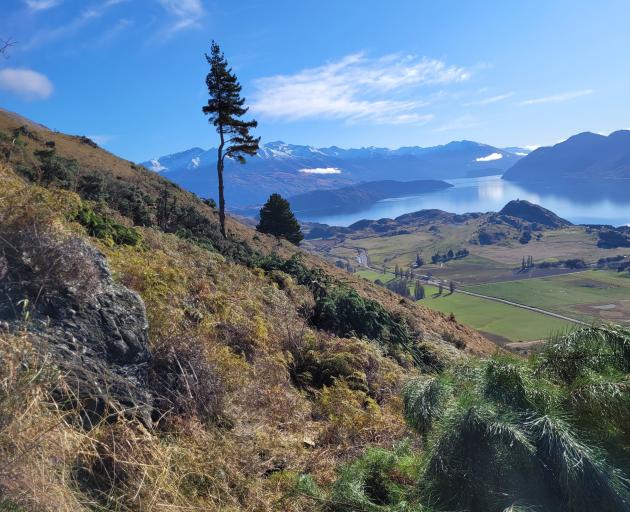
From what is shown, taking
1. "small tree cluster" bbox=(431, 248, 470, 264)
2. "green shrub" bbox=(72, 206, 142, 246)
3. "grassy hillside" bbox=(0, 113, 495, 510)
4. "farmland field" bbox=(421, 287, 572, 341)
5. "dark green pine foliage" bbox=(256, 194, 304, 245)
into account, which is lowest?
"farmland field" bbox=(421, 287, 572, 341)

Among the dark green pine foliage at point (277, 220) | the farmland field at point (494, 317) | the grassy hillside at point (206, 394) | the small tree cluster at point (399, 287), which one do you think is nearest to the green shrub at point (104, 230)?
the grassy hillside at point (206, 394)

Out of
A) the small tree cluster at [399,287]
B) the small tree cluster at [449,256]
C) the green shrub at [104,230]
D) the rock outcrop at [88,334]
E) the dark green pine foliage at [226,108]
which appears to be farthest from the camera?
the small tree cluster at [449,256]

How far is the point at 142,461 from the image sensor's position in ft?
10.7

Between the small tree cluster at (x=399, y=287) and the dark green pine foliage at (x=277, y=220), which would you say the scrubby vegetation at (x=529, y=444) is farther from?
the small tree cluster at (x=399, y=287)

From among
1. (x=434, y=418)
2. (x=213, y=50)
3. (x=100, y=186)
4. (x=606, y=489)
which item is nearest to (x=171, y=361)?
(x=434, y=418)

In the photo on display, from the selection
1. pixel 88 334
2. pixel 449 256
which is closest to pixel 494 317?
pixel 449 256

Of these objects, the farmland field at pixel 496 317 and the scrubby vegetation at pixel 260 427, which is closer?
the scrubby vegetation at pixel 260 427

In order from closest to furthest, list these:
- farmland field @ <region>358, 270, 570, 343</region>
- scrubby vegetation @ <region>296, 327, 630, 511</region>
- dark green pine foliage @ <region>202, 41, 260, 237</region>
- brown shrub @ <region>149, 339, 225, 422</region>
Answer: scrubby vegetation @ <region>296, 327, 630, 511</region>, brown shrub @ <region>149, 339, 225, 422</region>, dark green pine foliage @ <region>202, 41, 260, 237</region>, farmland field @ <region>358, 270, 570, 343</region>

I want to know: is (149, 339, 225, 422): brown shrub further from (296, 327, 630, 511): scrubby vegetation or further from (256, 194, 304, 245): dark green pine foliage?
(256, 194, 304, 245): dark green pine foliage

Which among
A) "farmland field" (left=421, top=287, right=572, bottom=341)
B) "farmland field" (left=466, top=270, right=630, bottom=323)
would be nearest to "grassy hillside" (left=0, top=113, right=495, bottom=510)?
"farmland field" (left=421, top=287, right=572, bottom=341)

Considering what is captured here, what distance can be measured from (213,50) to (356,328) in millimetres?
17451

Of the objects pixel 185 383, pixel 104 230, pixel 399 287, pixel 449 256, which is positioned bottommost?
pixel 399 287

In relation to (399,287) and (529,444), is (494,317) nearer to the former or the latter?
(399,287)

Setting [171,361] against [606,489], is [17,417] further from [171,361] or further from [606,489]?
[606,489]
